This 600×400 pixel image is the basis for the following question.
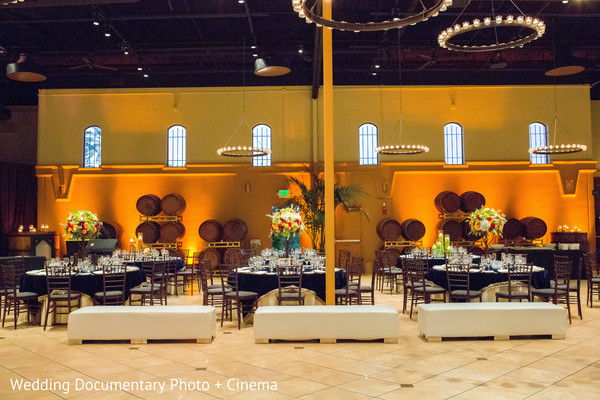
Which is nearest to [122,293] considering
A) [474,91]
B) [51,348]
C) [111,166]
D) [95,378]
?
[51,348]

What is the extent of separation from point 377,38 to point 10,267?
32.2 feet

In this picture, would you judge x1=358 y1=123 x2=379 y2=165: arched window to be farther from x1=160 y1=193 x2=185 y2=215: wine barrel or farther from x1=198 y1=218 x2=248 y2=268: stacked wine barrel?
x1=160 y1=193 x2=185 y2=215: wine barrel

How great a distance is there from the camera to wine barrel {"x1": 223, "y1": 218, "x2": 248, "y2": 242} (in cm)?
1491

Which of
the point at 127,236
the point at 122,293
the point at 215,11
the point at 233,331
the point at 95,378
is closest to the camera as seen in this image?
the point at 95,378

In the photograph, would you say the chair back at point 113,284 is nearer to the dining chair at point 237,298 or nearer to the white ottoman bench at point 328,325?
the dining chair at point 237,298

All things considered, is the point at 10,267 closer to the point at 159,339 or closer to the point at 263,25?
the point at 159,339

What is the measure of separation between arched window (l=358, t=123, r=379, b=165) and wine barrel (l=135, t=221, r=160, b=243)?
6389 millimetres

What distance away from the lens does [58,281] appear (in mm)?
7852

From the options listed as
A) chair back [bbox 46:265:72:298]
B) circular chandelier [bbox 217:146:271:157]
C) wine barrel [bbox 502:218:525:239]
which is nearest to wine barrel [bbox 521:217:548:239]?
wine barrel [bbox 502:218:525:239]

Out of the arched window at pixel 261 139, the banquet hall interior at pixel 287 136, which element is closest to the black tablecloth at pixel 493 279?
the banquet hall interior at pixel 287 136

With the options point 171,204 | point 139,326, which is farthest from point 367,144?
Result: point 139,326

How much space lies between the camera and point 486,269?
8328 mm

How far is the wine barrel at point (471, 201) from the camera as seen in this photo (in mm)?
15000

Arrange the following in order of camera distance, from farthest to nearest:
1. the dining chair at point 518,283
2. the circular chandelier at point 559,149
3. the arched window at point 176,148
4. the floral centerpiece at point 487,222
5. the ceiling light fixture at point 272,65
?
the arched window at point 176,148, the circular chandelier at point 559,149, the ceiling light fixture at point 272,65, the floral centerpiece at point 487,222, the dining chair at point 518,283
